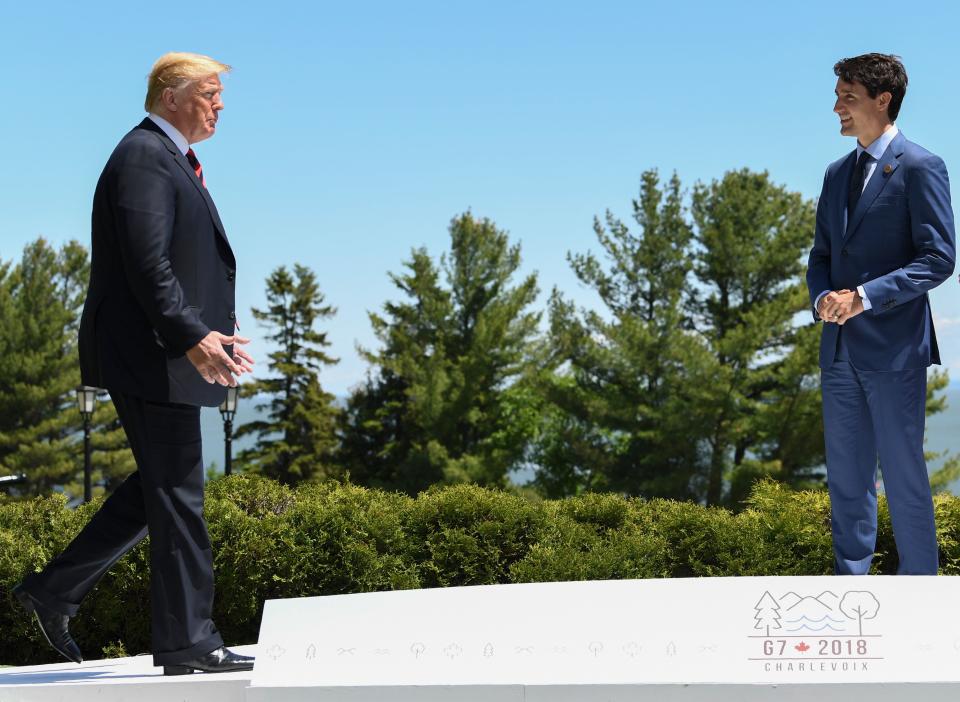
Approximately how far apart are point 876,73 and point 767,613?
2.22m

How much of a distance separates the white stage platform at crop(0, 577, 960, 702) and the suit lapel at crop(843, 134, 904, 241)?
1567mm

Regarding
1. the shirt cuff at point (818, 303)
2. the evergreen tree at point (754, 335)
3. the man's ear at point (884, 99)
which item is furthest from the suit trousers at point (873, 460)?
the evergreen tree at point (754, 335)

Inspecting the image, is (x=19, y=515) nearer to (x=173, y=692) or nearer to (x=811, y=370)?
(x=173, y=692)

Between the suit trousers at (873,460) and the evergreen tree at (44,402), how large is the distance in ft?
142

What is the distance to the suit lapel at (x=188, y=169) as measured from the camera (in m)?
3.73

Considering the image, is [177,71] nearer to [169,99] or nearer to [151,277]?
[169,99]

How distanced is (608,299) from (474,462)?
27.2 ft

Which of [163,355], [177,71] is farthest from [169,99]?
[163,355]

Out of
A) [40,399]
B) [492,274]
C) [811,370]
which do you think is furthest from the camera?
[492,274]

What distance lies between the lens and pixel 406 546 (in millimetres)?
5426

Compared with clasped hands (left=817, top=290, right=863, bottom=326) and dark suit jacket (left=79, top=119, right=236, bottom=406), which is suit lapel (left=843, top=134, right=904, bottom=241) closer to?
clasped hands (left=817, top=290, right=863, bottom=326)

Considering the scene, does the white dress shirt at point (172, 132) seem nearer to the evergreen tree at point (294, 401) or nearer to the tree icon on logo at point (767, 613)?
the tree icon on logo at point (767, 613)

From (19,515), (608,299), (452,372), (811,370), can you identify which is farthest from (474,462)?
(19,515)

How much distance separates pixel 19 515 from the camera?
224 inches
